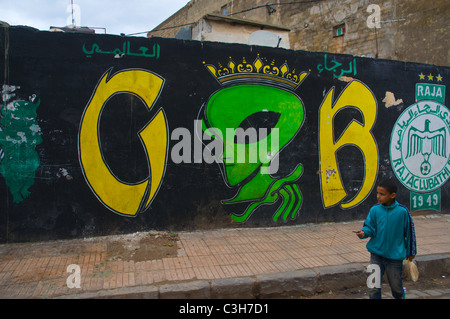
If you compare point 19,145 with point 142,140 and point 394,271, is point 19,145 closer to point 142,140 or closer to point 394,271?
point 142,140

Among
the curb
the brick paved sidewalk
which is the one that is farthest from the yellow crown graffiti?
the curb

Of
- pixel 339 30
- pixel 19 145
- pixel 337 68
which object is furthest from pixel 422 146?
pixel 339 30

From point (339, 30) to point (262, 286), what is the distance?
1199 cm

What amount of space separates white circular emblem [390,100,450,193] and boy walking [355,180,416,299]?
4.01m

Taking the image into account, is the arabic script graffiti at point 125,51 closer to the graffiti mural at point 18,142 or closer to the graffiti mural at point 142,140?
the graffiti mural at point 142,140

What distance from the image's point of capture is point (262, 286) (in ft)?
13.3

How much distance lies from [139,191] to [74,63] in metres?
2.18

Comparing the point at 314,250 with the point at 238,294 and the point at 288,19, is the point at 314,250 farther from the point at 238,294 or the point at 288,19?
the point at 288,19

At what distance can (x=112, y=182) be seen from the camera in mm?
5359

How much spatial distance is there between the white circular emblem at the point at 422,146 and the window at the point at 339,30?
6883 mm

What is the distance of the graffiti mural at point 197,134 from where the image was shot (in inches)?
200

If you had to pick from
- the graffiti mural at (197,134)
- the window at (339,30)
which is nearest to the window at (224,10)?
the window at (339,30)

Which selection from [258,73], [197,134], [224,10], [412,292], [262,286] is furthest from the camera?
[224,10]

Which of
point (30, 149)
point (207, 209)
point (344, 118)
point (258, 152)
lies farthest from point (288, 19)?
point (30, 149)
